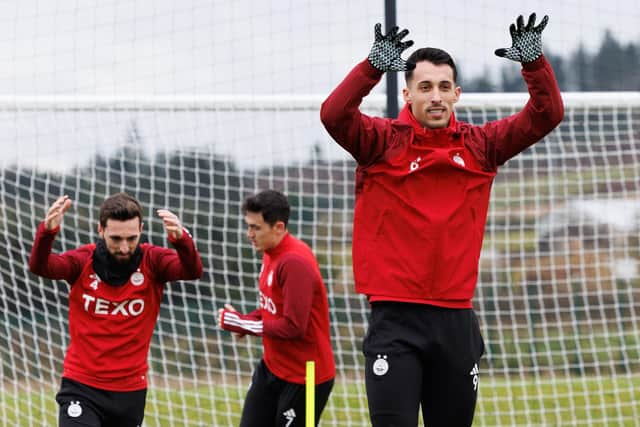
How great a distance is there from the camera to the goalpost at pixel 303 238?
25.1 feet

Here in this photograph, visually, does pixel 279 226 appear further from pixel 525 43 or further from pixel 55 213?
Answer: pixel 525 43

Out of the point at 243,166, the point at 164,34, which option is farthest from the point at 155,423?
the point at 164,34

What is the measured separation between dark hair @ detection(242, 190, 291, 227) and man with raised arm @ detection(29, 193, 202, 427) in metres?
0.55

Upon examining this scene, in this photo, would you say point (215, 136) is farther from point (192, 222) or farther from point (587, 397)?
point (587, 397)

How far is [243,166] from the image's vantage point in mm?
7820

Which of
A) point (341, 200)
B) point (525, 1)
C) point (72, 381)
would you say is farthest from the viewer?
point (341, 200)

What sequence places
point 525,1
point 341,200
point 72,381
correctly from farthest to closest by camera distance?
point 341,200
point 525,1
point 72,381

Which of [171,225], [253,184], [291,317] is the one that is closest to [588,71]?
[253,184]

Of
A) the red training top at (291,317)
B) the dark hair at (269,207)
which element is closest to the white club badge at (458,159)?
the red training top at (291,317)

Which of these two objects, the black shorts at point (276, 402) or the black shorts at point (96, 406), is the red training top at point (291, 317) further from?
the black shorts at point (96, 406)

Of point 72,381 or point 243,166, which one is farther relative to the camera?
point 243,166

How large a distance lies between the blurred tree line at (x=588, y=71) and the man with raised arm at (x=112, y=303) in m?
3.57

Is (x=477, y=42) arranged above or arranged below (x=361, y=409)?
above

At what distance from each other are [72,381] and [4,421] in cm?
279
